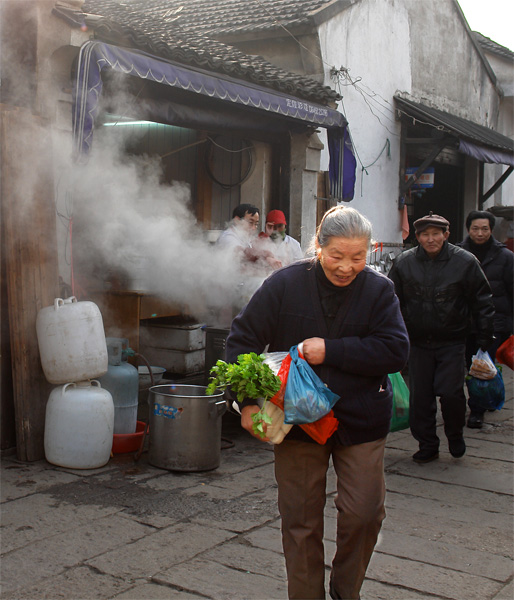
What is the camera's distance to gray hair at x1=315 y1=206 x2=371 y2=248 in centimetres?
298

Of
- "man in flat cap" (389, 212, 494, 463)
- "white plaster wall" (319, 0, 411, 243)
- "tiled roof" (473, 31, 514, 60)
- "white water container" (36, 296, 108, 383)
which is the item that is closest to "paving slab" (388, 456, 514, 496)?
"man in flat cap" (389, 212, 494, 463)

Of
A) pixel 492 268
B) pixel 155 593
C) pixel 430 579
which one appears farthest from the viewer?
pixel 492 268

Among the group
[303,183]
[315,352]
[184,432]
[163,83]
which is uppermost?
[163,83]

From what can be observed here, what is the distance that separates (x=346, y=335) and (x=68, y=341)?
120 inches

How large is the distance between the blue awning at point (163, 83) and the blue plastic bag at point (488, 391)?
11.9 feet

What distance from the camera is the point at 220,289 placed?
7660mm

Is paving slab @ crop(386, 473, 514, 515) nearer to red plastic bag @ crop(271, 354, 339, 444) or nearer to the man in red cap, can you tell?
red plastic bag @ crop(271, 354, 339, 444)

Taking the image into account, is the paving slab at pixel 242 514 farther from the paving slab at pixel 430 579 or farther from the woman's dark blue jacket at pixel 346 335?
the woman's dark blue jacket at pixel 346 335

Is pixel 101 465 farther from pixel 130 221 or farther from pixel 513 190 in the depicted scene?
pixel 513 190

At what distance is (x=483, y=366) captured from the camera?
6.56 m

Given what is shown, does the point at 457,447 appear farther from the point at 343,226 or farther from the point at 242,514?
the point at 343,226

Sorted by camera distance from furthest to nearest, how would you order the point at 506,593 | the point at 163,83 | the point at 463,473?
the point at 163,83 → the point at 463,473 → the point at 506,593

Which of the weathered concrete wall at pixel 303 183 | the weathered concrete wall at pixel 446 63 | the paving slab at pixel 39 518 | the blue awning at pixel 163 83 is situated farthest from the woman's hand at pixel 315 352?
the weathered concrete wall at pixel 446 63

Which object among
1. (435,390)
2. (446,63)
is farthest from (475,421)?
(446,63)
